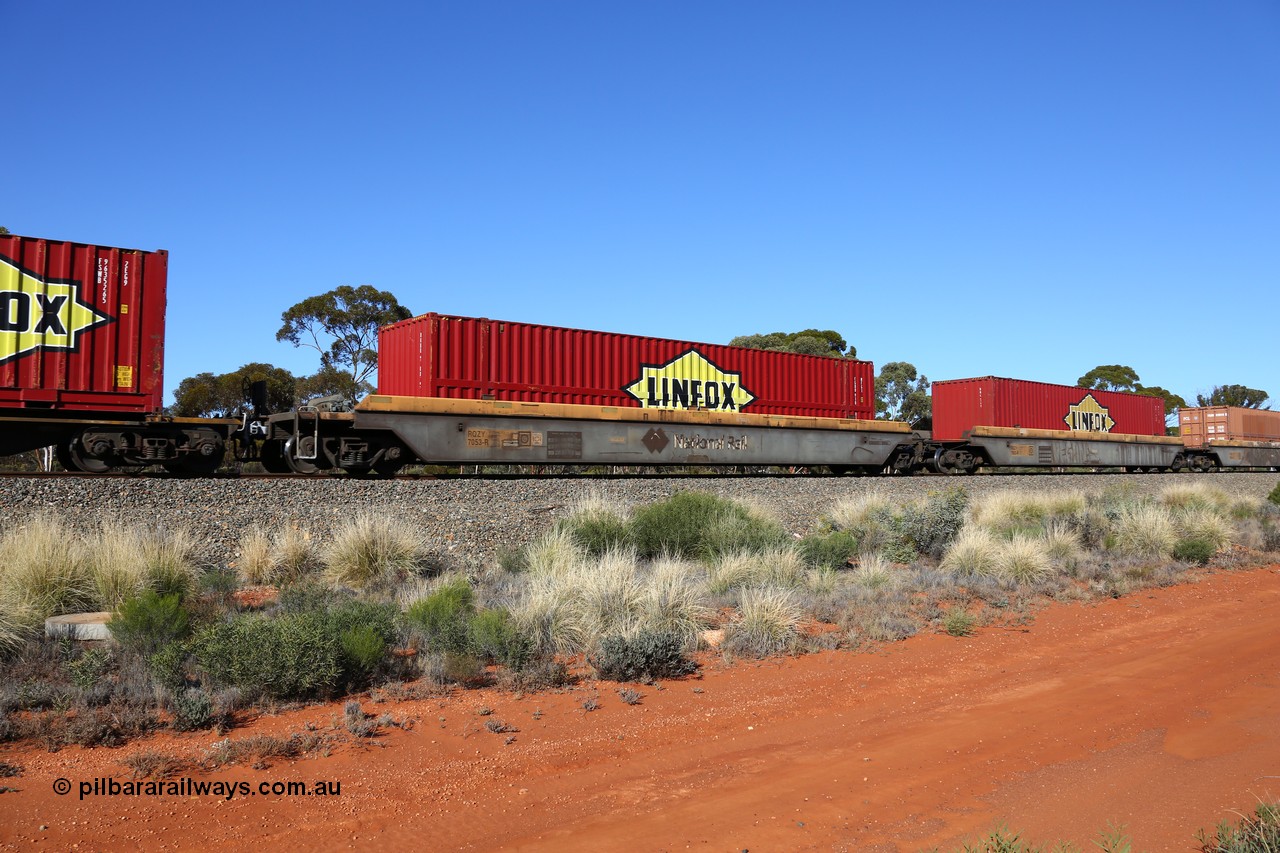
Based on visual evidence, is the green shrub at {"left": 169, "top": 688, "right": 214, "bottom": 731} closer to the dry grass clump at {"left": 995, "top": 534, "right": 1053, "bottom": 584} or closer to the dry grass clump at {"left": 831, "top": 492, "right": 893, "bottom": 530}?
the dry grass clump at {"left": 995, "top": 534, "right": 1053, "bottom": 584}

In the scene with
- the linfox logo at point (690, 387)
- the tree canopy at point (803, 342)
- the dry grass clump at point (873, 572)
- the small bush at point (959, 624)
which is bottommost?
the small bush at point (959, 624)

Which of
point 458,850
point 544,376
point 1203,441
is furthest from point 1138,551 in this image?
point 1203,441

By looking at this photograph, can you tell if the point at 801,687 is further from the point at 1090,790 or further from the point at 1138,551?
the point at 1138,551

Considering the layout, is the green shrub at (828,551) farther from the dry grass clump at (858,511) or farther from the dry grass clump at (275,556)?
the dry grass clump at (275,556)

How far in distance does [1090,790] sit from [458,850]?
327 cm

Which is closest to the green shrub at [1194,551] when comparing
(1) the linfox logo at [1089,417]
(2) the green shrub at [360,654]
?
(2) the green shrub at [360,654]

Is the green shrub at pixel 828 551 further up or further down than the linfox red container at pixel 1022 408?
further down

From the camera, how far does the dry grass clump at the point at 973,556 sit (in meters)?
11.1

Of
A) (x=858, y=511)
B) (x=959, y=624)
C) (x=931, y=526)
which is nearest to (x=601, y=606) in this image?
(x=959, y=624)

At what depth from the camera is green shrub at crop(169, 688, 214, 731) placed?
5.16 metres

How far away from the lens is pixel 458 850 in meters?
3.82

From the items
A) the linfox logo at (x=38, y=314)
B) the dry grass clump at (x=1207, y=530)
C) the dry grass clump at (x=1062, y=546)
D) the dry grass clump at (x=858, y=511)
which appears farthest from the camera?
the dry grass clump at (x=1207, y=530)

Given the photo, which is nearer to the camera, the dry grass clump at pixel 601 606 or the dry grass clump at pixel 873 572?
the dry grass clump at pixel 601 606

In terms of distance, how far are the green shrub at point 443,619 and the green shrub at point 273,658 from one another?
856 millimetres
